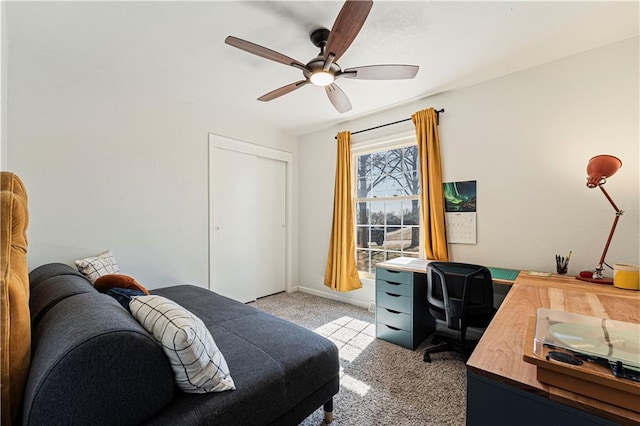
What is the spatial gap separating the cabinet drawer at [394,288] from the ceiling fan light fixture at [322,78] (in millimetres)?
1858

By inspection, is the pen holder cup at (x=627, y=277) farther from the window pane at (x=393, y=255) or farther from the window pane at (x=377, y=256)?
the window pane at (x=377, y=256)

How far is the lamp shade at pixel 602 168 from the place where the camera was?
179 cm

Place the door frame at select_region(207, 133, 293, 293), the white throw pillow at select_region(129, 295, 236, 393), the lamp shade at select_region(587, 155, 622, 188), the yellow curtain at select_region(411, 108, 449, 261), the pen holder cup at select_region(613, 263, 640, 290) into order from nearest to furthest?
1. the white throw pillow at select_region(129, 295, 236, 393)
2. the pen holder cup at select_region(613, 263, 640, 290)
3. the lamp shade at select_region(587, 155, 622, 188)
4. the yellow curtain at select_region(411, 108, 449, 261)
5. the door frame at select_region(207, 133, 293, 293)

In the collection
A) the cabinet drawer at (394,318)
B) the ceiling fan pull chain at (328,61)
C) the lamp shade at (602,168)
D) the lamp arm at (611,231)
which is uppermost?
the ceiling fan pull chain at (328,61)

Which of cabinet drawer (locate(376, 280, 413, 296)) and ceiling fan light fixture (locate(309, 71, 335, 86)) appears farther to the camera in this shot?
cabinet drawer (locate(376, 280, 413, 296))

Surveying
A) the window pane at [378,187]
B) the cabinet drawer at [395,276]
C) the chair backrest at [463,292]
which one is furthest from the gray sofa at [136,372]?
the window pane at [378,187]

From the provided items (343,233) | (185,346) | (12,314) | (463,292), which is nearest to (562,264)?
(463,292)

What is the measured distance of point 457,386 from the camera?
1.85m

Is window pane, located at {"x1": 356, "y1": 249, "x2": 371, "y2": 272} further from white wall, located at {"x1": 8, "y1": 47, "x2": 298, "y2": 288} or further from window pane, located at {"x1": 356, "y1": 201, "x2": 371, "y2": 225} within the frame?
white wall, located at {"x1": 8, "y1": 47, "x2": 298, "y2": 288}

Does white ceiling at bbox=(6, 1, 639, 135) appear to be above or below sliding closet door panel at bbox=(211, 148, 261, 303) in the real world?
above

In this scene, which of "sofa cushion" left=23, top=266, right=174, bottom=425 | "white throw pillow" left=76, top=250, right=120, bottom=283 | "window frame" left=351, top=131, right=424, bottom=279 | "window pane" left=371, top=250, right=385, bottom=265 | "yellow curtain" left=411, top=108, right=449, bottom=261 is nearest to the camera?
"sofa cushion" left=23, top=266, right=174, bottom=425

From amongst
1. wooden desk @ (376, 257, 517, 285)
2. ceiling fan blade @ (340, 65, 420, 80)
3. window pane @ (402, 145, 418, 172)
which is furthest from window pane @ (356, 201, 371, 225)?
ceiling fan blade @ (340, 65, 420, 80)

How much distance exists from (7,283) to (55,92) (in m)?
2.27

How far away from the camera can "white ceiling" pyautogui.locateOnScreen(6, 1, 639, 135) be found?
1.67 meters
